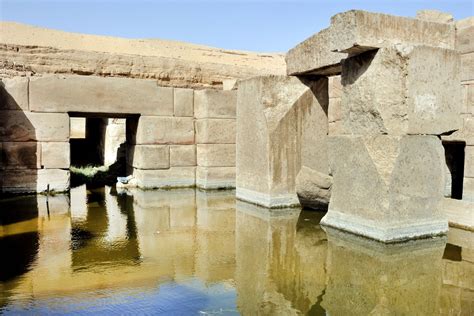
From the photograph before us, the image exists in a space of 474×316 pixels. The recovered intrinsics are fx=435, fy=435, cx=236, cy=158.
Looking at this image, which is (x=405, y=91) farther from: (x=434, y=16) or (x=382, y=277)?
(x=434, y=16)

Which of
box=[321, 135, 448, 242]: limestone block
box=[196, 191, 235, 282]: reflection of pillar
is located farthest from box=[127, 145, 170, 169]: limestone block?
box=[321, 135, 448, 242]: limestone block

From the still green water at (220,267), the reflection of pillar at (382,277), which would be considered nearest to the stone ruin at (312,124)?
the reflection of pillar at (382,277)

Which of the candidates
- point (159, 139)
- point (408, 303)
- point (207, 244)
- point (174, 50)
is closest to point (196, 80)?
point (159, 139)

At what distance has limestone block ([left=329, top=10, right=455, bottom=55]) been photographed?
424 cm

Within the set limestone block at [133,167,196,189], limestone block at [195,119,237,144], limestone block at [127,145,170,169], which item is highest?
limestone block at [195,119,237,144]

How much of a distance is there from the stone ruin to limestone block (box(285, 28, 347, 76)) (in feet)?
0.06

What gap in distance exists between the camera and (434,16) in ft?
19.0

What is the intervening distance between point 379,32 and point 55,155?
5.77 m

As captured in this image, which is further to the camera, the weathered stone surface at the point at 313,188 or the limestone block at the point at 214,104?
the limestone block at the point at 214,104

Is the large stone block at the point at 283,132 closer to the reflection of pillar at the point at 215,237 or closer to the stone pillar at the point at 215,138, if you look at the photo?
the reflection of pillar at the point at 215,237

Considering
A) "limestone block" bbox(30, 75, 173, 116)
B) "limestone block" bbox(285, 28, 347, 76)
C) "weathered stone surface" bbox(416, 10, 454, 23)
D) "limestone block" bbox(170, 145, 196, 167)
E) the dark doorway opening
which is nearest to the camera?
"limestone block" bbox(285, 28, 347, 76)

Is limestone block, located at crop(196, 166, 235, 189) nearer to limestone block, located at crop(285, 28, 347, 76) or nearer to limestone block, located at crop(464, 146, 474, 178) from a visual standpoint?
limestone block, located at crop(285, 28, 347, 76)

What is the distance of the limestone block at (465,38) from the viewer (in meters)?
5.20

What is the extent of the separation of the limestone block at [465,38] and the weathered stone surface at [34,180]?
644cm
